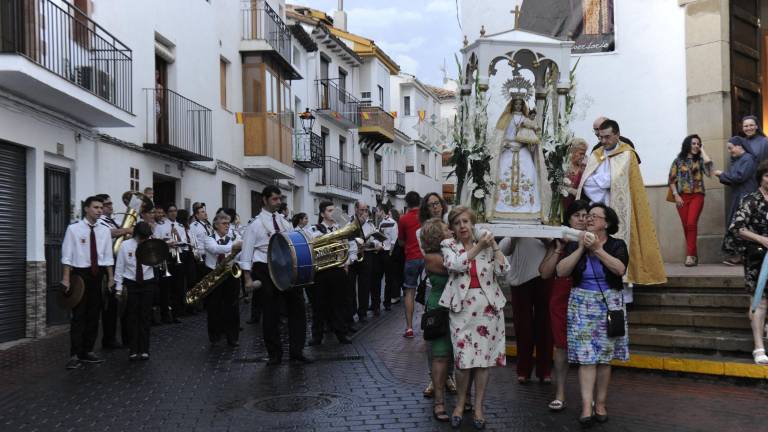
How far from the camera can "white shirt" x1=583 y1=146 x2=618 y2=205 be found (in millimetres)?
9070

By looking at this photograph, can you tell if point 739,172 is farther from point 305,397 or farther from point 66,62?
point 66,62

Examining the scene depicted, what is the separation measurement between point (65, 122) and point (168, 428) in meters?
8.97

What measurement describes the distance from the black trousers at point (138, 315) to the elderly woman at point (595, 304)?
17.7 feet

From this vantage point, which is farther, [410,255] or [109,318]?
[410,255]

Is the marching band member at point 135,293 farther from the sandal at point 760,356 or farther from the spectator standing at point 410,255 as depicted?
the sandal at point 760,356

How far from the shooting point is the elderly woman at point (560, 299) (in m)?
6.69

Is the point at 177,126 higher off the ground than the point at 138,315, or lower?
A: higher

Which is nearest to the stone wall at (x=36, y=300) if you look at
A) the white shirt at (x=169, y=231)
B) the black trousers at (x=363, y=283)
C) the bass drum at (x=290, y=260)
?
the white shirt at (x=169, y=231)

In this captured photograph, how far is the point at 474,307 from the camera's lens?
6.20 meters

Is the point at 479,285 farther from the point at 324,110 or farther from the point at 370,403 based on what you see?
the point at 324,110

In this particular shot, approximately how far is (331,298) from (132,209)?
10.2ft

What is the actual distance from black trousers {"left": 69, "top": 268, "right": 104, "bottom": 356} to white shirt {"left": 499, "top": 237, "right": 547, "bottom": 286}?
4.70m

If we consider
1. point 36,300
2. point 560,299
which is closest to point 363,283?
point 36,300

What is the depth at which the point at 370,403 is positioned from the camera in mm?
7109
